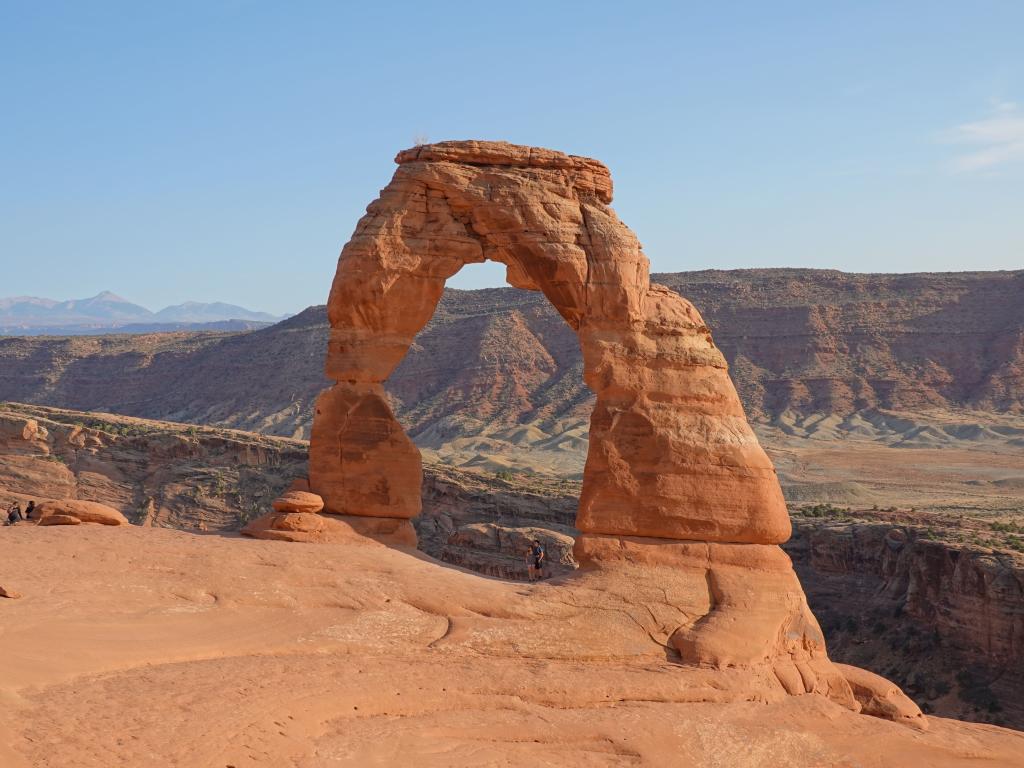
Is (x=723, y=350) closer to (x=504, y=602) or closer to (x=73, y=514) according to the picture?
(x=73, y=514)

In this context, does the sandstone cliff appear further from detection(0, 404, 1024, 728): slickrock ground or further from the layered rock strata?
the layered rock strata

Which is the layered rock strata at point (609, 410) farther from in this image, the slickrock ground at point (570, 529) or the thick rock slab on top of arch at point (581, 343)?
the slickrock ground at point (570, 529)

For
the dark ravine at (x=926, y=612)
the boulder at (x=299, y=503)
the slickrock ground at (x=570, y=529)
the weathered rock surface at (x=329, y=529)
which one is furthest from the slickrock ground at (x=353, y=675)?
the slickrock ground at (x=570, y=529)

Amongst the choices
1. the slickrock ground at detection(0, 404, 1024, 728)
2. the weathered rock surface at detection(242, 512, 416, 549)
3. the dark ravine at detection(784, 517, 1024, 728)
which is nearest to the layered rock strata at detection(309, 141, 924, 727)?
the weathered rock surface at detection(242, 512, 416, 549)

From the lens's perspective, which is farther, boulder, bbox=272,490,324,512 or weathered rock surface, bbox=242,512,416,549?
boulder, bbox=272,490,324,512

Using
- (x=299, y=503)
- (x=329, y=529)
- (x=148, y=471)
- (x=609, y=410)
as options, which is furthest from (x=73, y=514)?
(x=148, y=471)

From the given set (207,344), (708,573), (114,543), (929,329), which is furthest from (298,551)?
(207,344)
